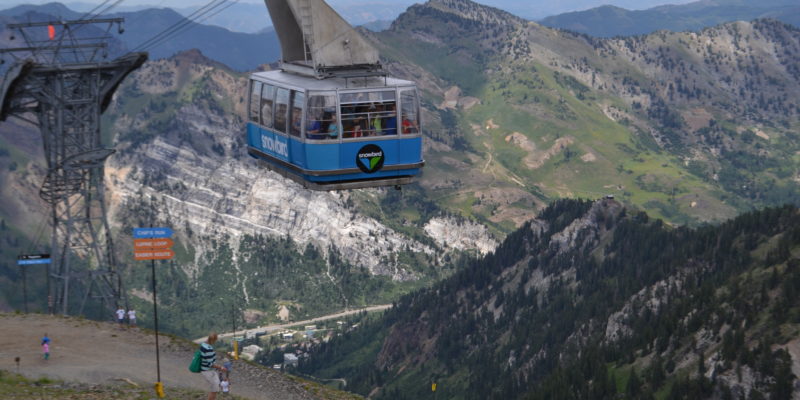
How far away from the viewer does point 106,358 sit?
77.7m

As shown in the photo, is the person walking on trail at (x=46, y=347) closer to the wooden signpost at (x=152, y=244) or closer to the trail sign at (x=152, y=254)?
the wooden signpost at (x=152, y=244)

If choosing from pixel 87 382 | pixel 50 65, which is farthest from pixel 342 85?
pixel 50 65

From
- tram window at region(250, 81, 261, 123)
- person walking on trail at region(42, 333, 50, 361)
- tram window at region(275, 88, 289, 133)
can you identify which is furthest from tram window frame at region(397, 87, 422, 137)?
person walking on trail at region(42, 333, 50, 361)

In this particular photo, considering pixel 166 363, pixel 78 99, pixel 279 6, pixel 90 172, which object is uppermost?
pixel 279 6

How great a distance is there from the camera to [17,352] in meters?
77.5

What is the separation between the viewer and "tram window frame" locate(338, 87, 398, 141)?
6475 cm

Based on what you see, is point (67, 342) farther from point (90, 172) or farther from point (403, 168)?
point (403, 168)

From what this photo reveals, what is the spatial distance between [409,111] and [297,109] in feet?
23.4

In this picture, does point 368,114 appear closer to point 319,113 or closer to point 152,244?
point 319,113

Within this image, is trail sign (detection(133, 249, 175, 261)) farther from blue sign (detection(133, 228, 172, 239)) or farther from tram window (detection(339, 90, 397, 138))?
tram window (detection(339, 90, 397, 138))

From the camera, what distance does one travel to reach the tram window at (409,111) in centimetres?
6638

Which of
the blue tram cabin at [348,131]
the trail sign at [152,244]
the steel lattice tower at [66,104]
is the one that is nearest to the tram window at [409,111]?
the blue tram cabin at [348,131]

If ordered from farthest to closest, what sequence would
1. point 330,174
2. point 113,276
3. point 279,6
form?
point 113,276
point 279,6
point 330,174

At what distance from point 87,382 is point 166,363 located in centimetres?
970
